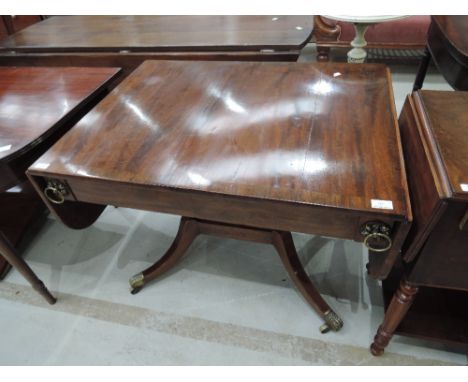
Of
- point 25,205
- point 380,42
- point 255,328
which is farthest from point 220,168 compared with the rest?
point 380,42

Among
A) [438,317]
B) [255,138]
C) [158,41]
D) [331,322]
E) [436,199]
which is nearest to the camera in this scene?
[436,199]

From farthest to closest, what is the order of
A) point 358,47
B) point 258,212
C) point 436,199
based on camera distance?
point 358,47, point 258,212, point 436,199

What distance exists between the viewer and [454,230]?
24.9 inches

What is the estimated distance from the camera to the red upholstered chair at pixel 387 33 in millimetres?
2260

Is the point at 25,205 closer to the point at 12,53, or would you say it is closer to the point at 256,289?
the point at 12,53

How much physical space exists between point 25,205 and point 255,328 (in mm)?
1219

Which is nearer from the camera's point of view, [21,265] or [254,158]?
[254,158]

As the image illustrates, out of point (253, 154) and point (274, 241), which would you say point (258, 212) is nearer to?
point (253, 154)

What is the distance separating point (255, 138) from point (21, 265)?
35.7 inches

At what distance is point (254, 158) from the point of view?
75 centimetres

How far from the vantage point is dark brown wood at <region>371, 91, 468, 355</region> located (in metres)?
0.61

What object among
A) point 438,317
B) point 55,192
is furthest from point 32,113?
point 438,317

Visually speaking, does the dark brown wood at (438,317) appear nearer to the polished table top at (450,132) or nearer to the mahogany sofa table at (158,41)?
the polished table top at (450,132)

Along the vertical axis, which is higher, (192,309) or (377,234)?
(377,234)
